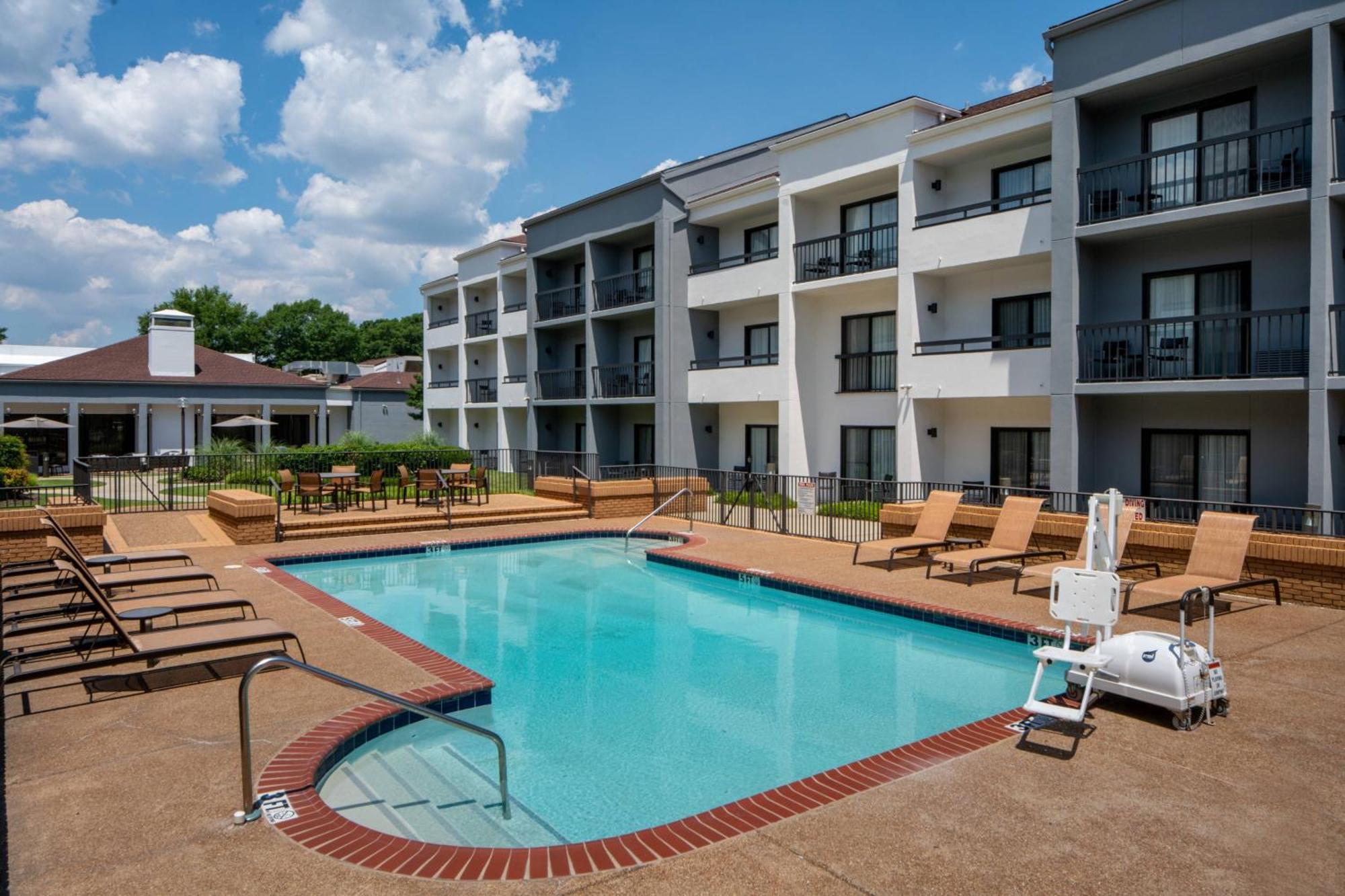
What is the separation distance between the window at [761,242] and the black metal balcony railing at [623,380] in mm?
4729

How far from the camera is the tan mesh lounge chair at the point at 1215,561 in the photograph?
9867 mm

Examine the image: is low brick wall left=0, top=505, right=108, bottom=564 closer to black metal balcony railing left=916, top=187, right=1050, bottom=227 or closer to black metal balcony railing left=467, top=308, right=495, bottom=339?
black metal balcony railing left=916, top=187, right=1050, bottom=227

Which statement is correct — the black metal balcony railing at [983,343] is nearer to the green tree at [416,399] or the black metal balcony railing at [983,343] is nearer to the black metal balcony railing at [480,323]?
the black metal balcony railing at [480,323]

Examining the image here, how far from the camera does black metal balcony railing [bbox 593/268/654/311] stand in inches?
1104

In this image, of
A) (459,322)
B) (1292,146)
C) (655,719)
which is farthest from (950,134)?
(459,322)

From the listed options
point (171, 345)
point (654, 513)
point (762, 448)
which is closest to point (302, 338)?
point (171, 345)

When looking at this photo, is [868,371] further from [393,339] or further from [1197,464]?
[393,339]

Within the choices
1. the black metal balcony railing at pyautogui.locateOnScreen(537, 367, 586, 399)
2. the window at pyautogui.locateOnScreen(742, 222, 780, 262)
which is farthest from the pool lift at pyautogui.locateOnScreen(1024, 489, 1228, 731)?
the black metal balcony railing at pyautogui.locateOnScreen(537, 367, 586, 399)

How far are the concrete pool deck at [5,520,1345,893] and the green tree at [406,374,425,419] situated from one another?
40.4 m

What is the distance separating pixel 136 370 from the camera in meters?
37.7

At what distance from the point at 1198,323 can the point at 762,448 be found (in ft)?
41.1

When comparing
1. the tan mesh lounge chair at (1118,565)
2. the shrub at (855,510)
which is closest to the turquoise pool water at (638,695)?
the tan mesh lounge chair at (1118,565)

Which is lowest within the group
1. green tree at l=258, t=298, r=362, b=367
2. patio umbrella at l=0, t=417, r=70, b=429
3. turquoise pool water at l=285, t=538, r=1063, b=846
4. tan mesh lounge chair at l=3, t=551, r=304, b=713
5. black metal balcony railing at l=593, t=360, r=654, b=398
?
turquoise pool water at l=285, t=538, r=1063, b=846

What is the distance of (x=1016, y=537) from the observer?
41.9 feet
